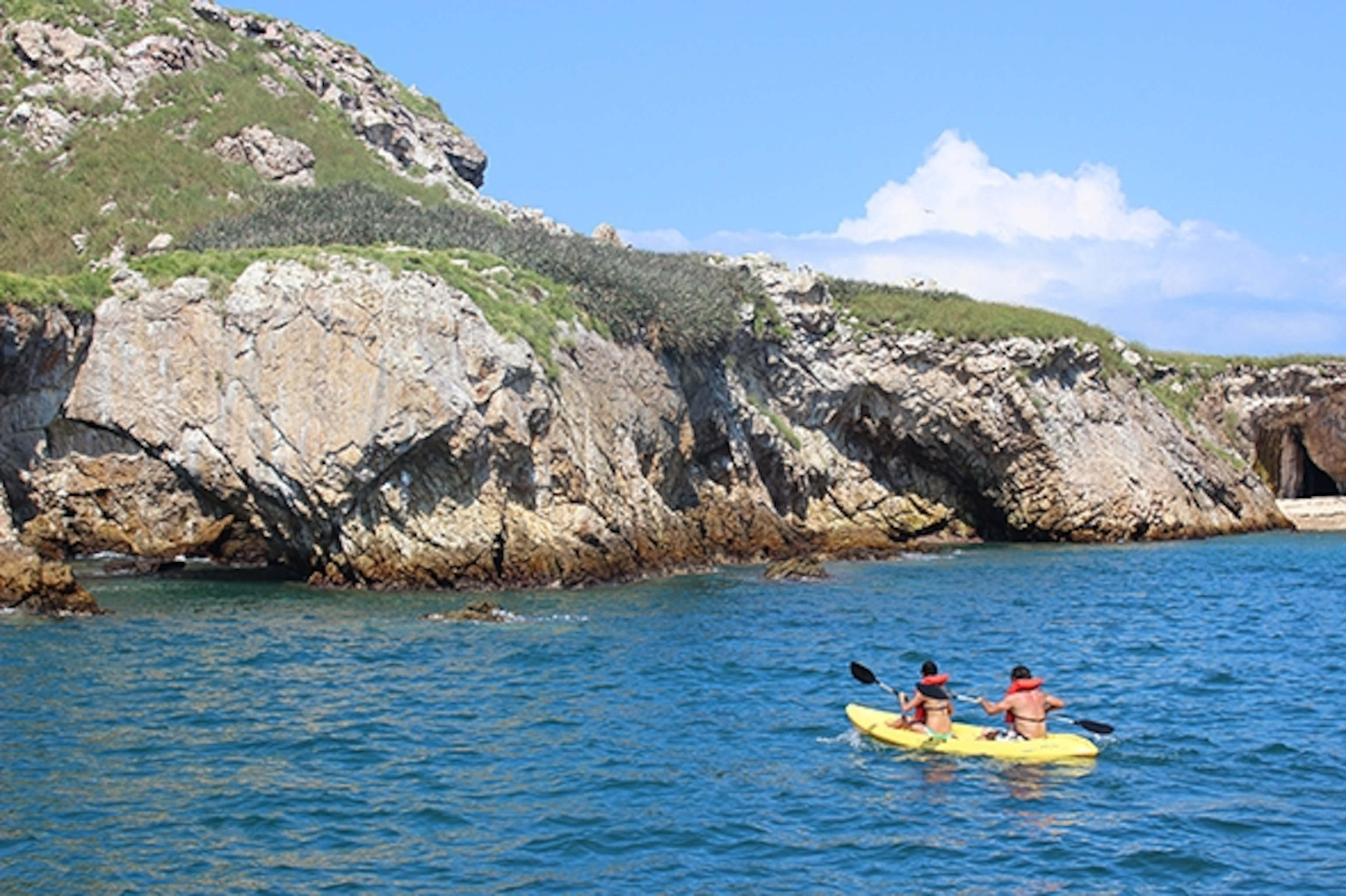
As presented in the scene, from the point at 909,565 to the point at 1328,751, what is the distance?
23528 mm

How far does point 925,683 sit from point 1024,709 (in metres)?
1.34

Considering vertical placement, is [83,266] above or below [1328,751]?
above

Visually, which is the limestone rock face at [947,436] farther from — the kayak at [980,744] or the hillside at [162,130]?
the kayak at [980,744]

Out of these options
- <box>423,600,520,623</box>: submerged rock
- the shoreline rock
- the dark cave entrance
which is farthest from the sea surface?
the dark cave entrance

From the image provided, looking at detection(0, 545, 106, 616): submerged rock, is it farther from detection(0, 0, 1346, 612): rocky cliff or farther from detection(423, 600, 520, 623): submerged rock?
detection(423, 600, 520, 623): submerged rock

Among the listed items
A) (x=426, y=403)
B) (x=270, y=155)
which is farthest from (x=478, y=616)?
(x=270, y=155)

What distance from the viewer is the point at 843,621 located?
95.9ft

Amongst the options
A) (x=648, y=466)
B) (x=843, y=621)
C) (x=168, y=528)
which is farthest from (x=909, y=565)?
(x=168, y=528)

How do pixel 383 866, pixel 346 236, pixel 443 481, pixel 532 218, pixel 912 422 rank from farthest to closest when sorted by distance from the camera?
pixel 532 218, pixel 912 422, pixel 346 236, pixel 443 481, pixel 383 866

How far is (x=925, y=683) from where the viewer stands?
18484 millimetres

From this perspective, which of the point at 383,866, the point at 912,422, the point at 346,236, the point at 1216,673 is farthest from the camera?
the point at 912,422

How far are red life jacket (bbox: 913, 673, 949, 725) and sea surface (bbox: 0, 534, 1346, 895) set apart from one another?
86 centimetres

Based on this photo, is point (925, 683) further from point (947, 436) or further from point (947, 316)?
point (947, 316)

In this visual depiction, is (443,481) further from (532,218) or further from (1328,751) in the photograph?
(532,218)
